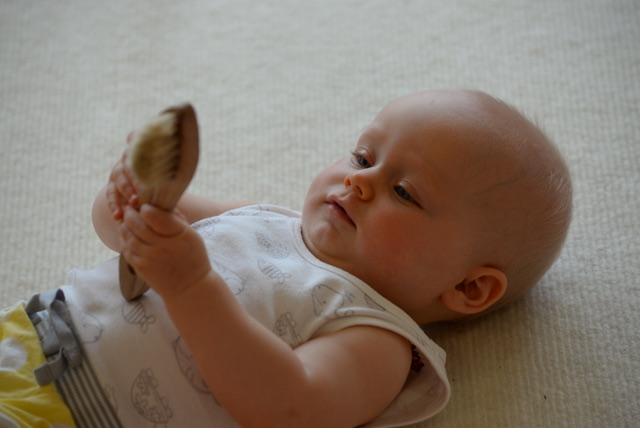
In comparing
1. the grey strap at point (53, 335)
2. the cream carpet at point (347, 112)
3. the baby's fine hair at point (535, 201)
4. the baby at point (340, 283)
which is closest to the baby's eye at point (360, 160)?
the baby at point (340, 283)

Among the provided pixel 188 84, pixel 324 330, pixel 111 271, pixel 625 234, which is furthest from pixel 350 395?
pixel 188 84

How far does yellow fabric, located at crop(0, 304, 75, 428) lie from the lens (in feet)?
2.64

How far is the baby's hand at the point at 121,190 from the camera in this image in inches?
29.6

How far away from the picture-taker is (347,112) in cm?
141

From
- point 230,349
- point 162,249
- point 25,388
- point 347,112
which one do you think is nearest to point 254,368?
point 230,349

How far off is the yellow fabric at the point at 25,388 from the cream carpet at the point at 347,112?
0.28m

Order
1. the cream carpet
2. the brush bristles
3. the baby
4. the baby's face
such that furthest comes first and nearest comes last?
1. the cream carpet
2. the baby's face
3. the baby
4. the brush bristles

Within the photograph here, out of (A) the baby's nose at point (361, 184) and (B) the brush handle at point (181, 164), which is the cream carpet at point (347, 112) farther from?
(B) the brush handle at point (181, 164)

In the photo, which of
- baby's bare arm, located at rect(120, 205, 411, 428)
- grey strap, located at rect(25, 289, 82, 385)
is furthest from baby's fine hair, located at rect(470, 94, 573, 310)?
grey strap, located at rect(25, 289, 82, 385)

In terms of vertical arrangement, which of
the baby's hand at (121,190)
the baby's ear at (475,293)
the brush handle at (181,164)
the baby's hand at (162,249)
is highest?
the brush handle at (181,164)

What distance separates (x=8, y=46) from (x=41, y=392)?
94cm

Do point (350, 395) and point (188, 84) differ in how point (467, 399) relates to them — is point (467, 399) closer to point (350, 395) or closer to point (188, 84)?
point (350, 395)

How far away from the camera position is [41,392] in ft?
2.72

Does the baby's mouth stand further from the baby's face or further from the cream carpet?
the cream carpet
